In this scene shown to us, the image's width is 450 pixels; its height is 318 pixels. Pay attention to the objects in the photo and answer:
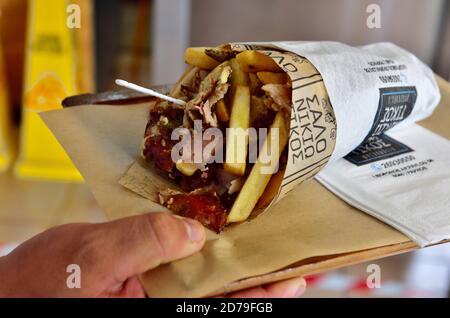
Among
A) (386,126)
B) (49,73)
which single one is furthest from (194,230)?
(49,73)

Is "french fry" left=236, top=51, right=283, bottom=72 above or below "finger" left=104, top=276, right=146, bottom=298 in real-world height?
above

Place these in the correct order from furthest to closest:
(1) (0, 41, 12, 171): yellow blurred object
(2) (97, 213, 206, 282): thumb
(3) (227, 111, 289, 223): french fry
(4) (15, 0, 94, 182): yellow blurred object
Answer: (1) (0, 41, 12, 171): yellow blurred object, (4) (15, 0, 94, 182): yellow blurred object, (3) (227, 111, 289, 223): french fry, (2) (97, 213, 206, 282): thumb

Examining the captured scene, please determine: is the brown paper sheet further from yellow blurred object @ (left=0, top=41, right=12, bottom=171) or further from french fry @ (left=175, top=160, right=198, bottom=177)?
yellow blurred object @ (left=0, top=41, right=12, bottom=171)

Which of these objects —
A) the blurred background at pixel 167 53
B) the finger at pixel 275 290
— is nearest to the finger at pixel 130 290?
the finger at pixel 275 290

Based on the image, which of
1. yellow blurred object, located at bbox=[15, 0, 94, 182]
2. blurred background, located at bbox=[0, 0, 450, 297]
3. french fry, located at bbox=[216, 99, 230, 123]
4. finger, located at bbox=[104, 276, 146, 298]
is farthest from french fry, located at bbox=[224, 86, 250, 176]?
yellow blurred object, located at bbox=[15, 0, 94, 182]

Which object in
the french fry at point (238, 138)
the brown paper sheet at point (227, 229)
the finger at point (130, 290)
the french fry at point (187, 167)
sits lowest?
the finger at point (130, 290)

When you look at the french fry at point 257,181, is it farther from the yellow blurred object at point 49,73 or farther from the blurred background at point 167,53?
the yellow blurred object at point 49,73
